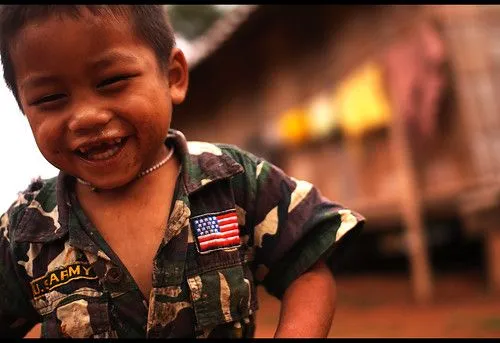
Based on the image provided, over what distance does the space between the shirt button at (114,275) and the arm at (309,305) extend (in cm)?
36

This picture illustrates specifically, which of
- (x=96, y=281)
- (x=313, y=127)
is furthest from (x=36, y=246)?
(x=313, y=127)

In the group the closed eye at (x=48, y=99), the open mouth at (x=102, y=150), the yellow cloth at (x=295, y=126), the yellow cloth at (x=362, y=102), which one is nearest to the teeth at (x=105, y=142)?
the open mouth at (x=102, y=150)

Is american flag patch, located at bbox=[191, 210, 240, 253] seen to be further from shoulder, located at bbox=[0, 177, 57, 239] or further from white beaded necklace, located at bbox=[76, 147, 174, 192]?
shoulder, located at bbox=[0, 177, 57, 239]

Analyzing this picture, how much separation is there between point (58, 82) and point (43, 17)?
13cm

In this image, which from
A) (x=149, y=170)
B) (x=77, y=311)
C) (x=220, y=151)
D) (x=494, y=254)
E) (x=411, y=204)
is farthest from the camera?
(x=411, y=204)

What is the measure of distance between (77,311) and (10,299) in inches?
8.7

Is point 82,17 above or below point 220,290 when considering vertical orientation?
above

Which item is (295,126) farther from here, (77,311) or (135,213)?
(77,311)

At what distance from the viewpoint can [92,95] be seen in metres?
1.37

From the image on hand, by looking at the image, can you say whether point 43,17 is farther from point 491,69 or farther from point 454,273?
point 454,273

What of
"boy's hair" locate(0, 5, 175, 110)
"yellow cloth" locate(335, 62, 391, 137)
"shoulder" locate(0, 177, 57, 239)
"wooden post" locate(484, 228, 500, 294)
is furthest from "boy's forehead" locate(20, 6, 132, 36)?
"yellow cloth" locate(335, 62, 391, 137)

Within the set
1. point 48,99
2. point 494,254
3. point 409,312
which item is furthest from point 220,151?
point 494,254

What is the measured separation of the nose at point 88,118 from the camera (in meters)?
1.36

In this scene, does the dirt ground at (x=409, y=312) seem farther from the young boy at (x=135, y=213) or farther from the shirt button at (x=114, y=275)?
the shirt button at (x=114, y=275)
